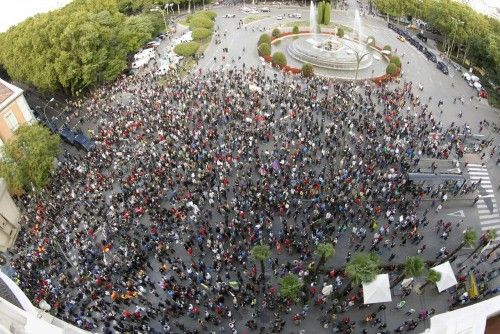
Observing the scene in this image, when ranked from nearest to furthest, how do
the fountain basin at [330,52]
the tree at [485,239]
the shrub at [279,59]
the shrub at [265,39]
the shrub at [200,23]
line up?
the tree at [485,239]
the shrub at [279,59]
the fountain basin at [330,52]
the shrub at [265,39]
the shrub at [200,23]

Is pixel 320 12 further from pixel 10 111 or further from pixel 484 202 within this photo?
pixel 10 111

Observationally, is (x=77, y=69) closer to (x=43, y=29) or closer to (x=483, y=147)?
(x=43, y=29)

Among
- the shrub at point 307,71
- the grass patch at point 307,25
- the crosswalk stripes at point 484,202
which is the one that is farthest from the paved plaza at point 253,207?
the grass patch at point 307,25

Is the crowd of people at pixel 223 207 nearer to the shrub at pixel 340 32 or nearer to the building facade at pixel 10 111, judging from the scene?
the building facade at pixel 10 111

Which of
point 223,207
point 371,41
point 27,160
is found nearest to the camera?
point 223,207

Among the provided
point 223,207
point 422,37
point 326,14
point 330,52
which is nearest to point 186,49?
point 330,52

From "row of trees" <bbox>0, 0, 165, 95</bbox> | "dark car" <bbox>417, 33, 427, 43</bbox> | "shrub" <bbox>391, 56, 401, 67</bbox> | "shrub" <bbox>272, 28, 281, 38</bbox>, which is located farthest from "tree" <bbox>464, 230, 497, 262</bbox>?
"dark car" <bbox>417, 33, 427, 43</bbox>
